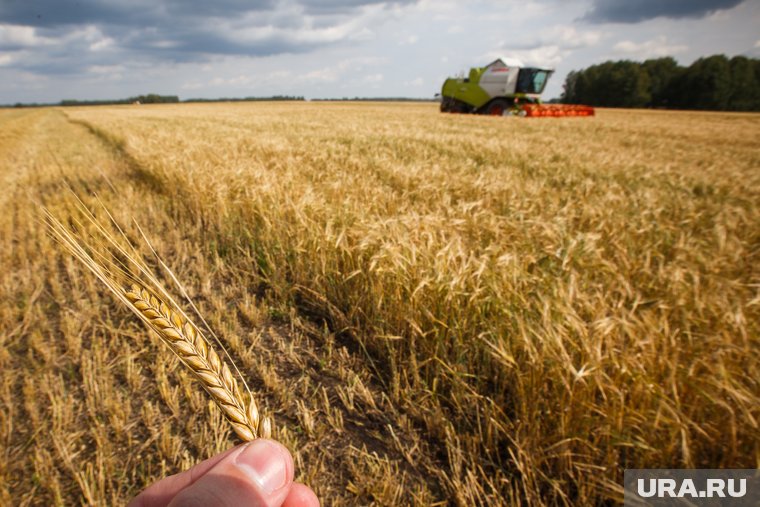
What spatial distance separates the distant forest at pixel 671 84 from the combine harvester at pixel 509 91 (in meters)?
45.5

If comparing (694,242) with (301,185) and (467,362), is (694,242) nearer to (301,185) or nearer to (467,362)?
(467,362)

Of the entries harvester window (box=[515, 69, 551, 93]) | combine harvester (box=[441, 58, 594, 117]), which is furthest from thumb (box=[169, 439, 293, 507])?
harvester window (box=[515, 69, 551, 93])

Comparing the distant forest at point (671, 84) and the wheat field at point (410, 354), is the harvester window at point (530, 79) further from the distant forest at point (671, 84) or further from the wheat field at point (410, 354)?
the distant forest at point (671, 84)

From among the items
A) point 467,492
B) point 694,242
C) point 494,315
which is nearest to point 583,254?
point 494,315

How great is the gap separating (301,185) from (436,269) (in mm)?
2561

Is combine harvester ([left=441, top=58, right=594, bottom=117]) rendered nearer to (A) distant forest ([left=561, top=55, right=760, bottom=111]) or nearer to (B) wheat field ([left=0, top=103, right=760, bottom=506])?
(B) wheat field ([left=0, top=103, right=760, bottom=506])

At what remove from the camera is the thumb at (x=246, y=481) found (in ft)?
2.38

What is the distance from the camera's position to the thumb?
0.73 m

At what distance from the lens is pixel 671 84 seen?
5994 centimetres

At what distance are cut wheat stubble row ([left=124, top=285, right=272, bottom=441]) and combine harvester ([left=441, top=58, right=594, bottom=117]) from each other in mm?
26101

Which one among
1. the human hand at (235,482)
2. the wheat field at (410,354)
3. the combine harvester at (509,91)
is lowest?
the wheat field at (410,354)

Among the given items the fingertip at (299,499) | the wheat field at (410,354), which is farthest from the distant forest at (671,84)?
the fingertip at (299,499)

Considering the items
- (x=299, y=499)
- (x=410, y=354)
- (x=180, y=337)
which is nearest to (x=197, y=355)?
(x=180, y=337)

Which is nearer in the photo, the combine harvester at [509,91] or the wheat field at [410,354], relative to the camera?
the wheat field at [410,354]
